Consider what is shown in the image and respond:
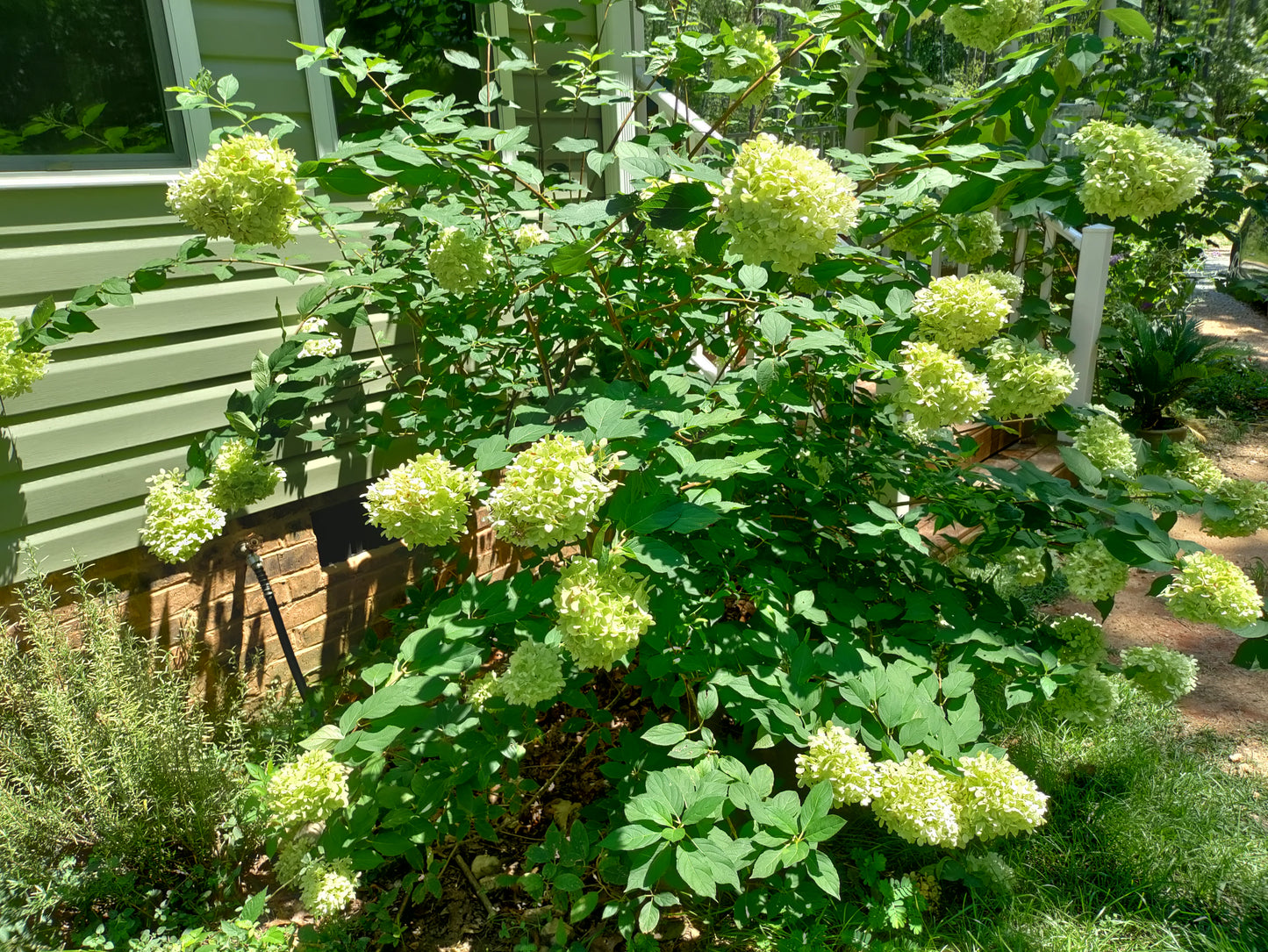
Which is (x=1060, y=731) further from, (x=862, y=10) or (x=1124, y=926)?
(x=862, y=10)

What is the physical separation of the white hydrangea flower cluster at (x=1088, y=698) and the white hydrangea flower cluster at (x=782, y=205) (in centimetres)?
147

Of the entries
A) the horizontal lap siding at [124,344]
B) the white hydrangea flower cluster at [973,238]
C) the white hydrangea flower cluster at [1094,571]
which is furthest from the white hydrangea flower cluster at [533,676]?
the white hydrangea flower cluster at [973,238]

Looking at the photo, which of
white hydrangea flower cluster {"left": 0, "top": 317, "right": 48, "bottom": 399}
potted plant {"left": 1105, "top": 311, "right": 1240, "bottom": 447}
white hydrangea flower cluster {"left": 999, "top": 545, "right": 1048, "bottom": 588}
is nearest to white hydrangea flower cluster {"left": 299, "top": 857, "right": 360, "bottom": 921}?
white hydrangea flower cluster {"left": 0, "top": 317, "right": 48, "bottom": 399}

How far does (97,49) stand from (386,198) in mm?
908

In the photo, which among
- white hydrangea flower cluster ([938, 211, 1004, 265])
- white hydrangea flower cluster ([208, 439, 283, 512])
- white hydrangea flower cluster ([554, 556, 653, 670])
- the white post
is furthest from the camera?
the white post

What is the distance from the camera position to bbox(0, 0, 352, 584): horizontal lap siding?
2.38m

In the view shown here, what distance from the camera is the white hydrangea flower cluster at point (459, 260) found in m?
2.23

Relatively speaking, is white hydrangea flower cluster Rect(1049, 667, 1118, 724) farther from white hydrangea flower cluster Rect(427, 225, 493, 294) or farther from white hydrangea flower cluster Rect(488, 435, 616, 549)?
white hydrangea flower cluster Rect(427, 225, 493, 294)

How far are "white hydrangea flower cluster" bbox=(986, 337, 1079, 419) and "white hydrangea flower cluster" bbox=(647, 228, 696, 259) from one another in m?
0.94

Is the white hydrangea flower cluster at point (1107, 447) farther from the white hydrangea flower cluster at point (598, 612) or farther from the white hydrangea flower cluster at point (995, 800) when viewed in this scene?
the white hydrangea flower cluster at point (598, 612)

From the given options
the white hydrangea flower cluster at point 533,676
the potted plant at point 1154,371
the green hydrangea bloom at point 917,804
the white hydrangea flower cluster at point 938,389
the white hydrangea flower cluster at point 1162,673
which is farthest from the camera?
the potted plant at point 1154,371

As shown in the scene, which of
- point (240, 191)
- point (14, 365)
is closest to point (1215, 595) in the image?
point (240, 191)

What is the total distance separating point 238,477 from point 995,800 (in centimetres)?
220

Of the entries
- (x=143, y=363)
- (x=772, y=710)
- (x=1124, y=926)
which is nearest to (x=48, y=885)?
(x=143, y=363)
